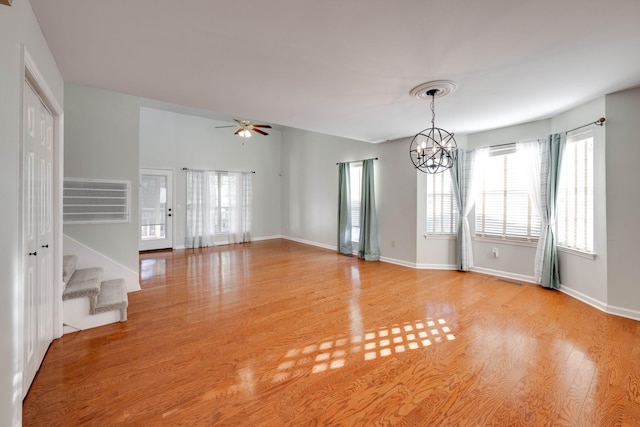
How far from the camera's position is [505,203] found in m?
4.78

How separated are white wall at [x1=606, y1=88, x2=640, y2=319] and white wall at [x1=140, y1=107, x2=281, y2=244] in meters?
7.61

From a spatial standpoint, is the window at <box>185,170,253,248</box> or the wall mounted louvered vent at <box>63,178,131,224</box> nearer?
the wall mounted louvered vent at <box>63,178,131,224</box>

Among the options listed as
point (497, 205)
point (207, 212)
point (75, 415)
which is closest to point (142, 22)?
point (75, 415)

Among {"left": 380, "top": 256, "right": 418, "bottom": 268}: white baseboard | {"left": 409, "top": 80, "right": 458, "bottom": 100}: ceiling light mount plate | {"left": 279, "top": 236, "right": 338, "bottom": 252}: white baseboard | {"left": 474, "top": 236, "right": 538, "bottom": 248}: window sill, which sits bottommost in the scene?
{"left": 380, "top": 256, "right": 418, "bottom": 268}: white baseboard

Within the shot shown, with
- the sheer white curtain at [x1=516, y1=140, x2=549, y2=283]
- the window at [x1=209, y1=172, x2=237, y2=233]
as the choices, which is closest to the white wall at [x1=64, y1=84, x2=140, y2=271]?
the window at [x1=209, y1=172, x2=237, y2=233]

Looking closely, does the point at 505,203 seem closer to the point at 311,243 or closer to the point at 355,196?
the point at 355,196

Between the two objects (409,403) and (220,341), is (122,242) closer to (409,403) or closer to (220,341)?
(220,341)

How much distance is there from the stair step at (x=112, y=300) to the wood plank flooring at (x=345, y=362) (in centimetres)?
18

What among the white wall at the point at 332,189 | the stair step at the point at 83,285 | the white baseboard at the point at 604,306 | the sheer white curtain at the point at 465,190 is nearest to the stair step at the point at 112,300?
the stair step at the point at 83,285

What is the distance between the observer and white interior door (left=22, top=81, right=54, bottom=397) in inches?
73.3

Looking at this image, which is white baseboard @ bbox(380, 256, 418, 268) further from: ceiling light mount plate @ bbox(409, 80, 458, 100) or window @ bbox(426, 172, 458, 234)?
ceiling light mount plate @ bbox(409, 80, 458, 100)

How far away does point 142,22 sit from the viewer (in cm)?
192

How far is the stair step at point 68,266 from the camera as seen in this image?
2.92 meters

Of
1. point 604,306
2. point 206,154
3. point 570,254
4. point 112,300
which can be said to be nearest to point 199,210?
point 206,154
